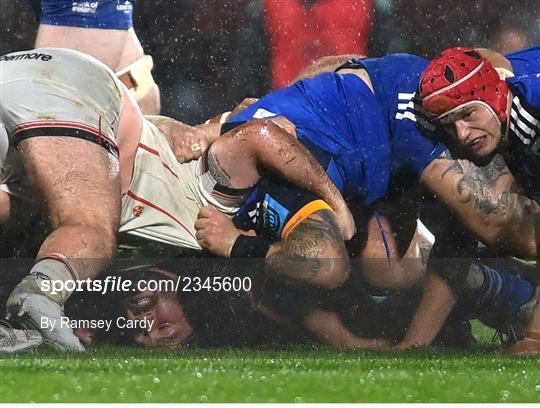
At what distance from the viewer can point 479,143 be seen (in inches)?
181

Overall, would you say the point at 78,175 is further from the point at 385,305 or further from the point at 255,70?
the point at 385,305

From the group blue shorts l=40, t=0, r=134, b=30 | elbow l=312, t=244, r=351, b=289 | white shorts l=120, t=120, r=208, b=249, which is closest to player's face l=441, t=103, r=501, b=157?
elbow l=312, t=244, r=351, b=289

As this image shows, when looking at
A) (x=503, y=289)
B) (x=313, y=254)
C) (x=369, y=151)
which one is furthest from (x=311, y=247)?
(x=503, y=289)

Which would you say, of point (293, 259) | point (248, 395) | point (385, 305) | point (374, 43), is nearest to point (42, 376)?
point (248, 395)

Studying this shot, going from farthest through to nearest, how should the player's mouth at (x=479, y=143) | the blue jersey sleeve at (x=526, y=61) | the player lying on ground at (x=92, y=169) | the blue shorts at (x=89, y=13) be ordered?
the blue shorts at (x=89, y=13)
the blue jersey sleeve at (x=526, y=61)
the player's mouth at (x=479, y=143)
the player lying on ground at (x=92, y=169)

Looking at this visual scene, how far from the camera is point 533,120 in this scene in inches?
178

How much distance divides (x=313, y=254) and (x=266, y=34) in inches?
39.6

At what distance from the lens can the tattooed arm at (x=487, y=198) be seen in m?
4.68

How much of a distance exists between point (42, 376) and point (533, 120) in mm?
2088

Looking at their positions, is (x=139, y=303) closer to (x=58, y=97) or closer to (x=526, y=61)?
(x=58, y=97)

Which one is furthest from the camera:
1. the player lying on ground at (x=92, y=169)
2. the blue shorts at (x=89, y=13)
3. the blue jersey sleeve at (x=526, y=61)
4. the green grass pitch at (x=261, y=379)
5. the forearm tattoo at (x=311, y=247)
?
the blue shorts at (x=89, y=13)

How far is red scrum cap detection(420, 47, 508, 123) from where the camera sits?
14.7ft

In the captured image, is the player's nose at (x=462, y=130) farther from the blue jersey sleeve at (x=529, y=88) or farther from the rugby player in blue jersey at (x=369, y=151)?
the blue jersey sleeve at (x=529, y=88)

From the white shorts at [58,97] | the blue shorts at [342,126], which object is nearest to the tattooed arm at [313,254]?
the blue shorts at [342,126]
